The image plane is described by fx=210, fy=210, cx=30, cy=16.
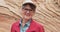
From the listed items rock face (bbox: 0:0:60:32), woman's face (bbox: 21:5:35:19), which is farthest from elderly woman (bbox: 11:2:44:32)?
rock face (bbox: 0:0:60:32)

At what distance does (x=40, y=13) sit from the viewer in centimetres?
297

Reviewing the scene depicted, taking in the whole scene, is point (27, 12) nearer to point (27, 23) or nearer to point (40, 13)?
point (27, 23)

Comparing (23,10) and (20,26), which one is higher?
(23,10)

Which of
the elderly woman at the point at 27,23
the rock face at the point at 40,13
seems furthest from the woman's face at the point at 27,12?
the rock face at the point at 40,13

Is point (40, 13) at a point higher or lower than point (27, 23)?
lower

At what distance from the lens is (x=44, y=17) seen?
298 centimetres

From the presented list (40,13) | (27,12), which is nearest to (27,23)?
(27,12)

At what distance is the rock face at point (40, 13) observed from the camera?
2949 mm

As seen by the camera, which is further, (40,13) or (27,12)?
(40,13)

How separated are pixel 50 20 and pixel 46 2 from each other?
26 cm

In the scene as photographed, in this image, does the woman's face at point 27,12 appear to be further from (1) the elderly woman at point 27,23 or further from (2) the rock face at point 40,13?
(2) the rock face at point 40,13

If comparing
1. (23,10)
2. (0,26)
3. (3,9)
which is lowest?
(0,26)

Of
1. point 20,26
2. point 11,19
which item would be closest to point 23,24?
point 20,26

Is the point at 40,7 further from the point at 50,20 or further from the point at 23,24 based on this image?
the point at 23,24
